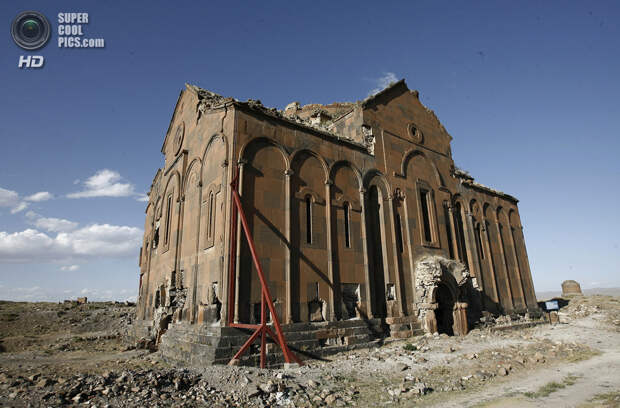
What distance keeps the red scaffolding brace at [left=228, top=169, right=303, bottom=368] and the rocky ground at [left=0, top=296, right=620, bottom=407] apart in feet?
2.17

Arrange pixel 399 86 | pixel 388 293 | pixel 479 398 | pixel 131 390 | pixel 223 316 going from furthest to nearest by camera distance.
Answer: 1. pixel 399 86
2. pixel 388 293
3. pixel 223 316
4. pixel 479 398
5. pixel 131 390

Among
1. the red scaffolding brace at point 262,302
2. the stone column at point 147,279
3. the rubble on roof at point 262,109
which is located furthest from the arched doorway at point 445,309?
the stone column at point 147,279

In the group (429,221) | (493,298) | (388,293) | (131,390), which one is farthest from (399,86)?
(131,390)

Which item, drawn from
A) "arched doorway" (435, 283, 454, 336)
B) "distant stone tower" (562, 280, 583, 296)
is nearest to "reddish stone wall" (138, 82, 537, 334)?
"arched doorway" (435, 283, 454, 336)

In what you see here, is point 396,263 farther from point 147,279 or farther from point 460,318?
point 147,279

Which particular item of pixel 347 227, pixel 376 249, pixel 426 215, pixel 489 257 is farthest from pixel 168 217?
pixel 489 257

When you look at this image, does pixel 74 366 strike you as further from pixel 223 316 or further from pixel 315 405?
pixel 315 405

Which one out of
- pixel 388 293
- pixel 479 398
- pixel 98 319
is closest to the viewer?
pixel 479 398

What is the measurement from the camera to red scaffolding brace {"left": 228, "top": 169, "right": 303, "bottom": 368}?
30.1 ft

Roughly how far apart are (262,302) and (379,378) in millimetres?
3518

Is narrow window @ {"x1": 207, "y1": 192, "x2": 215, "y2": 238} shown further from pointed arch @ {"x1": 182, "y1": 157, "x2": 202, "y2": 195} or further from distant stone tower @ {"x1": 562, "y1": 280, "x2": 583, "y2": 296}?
distant stone tower @ {"x1": 562, "y1": 280, "x2": 583, "y2": 296}

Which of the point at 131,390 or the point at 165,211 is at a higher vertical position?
the point at 165,211

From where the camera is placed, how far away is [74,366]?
35.3 feet

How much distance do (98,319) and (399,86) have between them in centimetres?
2757
